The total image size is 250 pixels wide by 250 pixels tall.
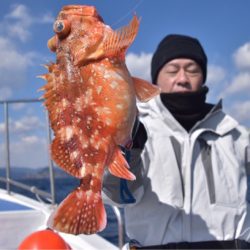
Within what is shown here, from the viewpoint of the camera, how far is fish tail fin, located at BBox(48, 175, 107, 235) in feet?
6.29

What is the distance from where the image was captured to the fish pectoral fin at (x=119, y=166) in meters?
2.00

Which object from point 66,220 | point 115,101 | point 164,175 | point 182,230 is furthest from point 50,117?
point 182,230

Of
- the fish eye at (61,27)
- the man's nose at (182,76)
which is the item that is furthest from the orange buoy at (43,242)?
the fish eye at (61,27)

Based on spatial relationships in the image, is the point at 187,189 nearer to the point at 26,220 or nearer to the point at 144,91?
the point at 144,91

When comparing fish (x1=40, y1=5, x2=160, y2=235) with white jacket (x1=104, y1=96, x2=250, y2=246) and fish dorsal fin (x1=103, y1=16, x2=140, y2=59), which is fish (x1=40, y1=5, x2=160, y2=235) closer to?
fish dorsal fin (x1=103, y1=16, x2=140, y2=59)

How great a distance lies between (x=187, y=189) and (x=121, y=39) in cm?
145

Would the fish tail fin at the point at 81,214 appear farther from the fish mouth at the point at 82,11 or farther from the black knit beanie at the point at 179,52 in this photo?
the black knit beanie at the point at 179,52

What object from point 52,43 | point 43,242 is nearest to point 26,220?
point 43,242

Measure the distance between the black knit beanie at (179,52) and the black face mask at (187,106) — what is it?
0.67 feet

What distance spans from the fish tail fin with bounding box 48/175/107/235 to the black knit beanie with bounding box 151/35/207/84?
1642 millimetres

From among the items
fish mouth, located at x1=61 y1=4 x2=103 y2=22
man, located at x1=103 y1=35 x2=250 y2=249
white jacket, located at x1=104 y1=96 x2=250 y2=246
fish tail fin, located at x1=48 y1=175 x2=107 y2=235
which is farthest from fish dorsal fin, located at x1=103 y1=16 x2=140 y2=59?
white jacket, located at x1=104 y1=96 x2=250 y2=246

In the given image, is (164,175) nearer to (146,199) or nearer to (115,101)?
(146,199)

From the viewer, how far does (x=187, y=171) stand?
3098 millimetres

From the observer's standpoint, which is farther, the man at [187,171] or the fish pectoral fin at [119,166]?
the man at [187,171]
